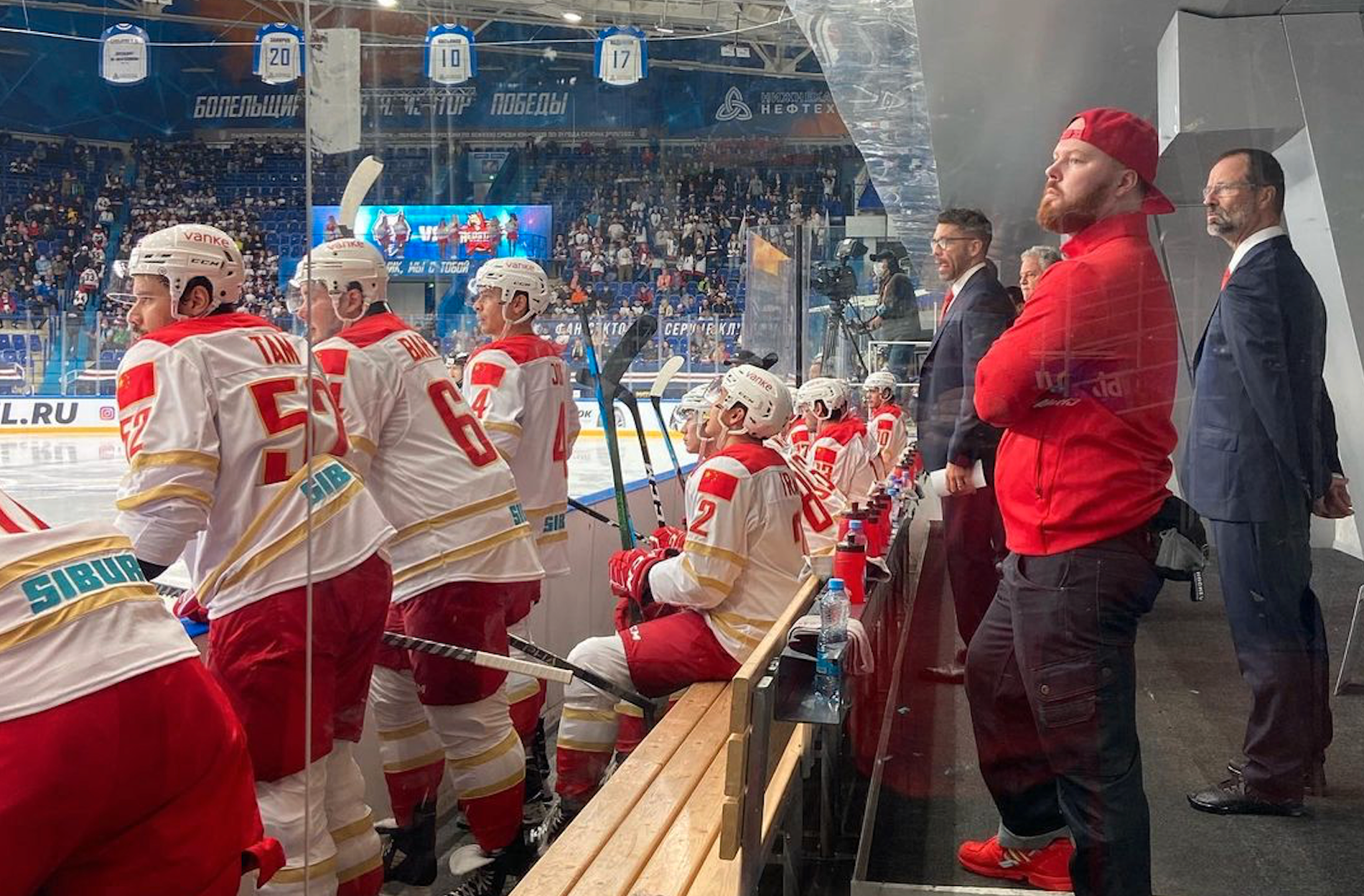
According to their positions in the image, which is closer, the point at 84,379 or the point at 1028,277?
Result: the point at 84,379

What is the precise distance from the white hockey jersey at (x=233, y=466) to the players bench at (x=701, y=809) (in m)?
0.59

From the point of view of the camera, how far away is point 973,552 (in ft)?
7.56

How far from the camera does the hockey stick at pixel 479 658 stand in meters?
2.06

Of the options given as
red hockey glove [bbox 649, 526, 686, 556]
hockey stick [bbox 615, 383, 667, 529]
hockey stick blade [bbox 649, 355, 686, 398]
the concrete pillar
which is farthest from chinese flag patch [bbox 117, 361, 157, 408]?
hockey stick blade [bbox 649, 355, 686, 398]

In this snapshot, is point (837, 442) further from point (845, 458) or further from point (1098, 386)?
point (1098, 386)

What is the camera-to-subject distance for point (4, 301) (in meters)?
1.42

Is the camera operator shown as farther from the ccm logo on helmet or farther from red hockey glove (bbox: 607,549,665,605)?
the ccm logo on helmet

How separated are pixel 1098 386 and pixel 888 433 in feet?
14.9

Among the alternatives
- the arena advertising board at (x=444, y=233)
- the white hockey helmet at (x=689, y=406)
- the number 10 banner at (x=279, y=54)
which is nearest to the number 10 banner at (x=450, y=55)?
the arena advertising board at (x=444, y=233)

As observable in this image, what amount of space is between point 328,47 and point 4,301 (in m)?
0.53

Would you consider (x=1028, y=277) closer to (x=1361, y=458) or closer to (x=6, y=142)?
(x=1361, y=458)

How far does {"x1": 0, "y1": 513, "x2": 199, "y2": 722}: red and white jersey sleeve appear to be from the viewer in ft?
2.85

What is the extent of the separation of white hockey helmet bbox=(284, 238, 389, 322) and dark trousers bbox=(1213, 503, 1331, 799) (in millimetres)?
1540

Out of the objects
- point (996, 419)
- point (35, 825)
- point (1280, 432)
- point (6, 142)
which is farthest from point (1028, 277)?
point (35, 825)
